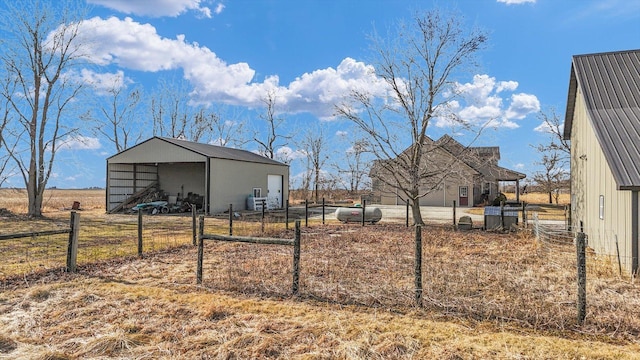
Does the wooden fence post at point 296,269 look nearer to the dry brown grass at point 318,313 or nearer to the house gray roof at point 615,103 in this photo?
the dry brown grass at point 318,313

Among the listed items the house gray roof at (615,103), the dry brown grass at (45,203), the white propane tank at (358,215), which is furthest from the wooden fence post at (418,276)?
the dry brown grass at (45,203)

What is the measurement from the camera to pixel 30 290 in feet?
18.6

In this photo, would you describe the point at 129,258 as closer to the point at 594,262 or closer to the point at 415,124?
the point at 594,262

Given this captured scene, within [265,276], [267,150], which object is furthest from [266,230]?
[267,150]

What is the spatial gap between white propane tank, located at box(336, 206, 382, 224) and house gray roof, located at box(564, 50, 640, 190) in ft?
25.4

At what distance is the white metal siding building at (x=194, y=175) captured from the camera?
2150 cm

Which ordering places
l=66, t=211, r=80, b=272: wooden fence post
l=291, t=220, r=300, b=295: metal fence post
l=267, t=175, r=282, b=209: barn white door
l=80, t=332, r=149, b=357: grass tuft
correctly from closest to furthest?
l=80, t=332, r=149, b=357: grass tuft < l=291, t=220, r=300, b=295: metal fence post < l=66, t=211, r=80, b=272: wooden fence post < l=267, t=175, r=282, b=209: barn white door

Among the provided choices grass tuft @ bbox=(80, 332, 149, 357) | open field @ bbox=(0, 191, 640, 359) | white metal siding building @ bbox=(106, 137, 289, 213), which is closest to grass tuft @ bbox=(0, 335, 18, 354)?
open field @ bbox=(0, 191, 640, 359)

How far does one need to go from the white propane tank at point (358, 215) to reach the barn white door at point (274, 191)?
35.0 feet

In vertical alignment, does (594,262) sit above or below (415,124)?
below

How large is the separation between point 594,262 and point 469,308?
4136 millimetres

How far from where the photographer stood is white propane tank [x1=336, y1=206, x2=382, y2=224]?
15.9 metres

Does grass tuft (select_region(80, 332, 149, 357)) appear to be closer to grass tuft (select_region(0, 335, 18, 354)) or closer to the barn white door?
grass tuft (select_region(0, 335, 18, 354))

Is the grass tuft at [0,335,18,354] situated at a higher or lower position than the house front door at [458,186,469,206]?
lower
